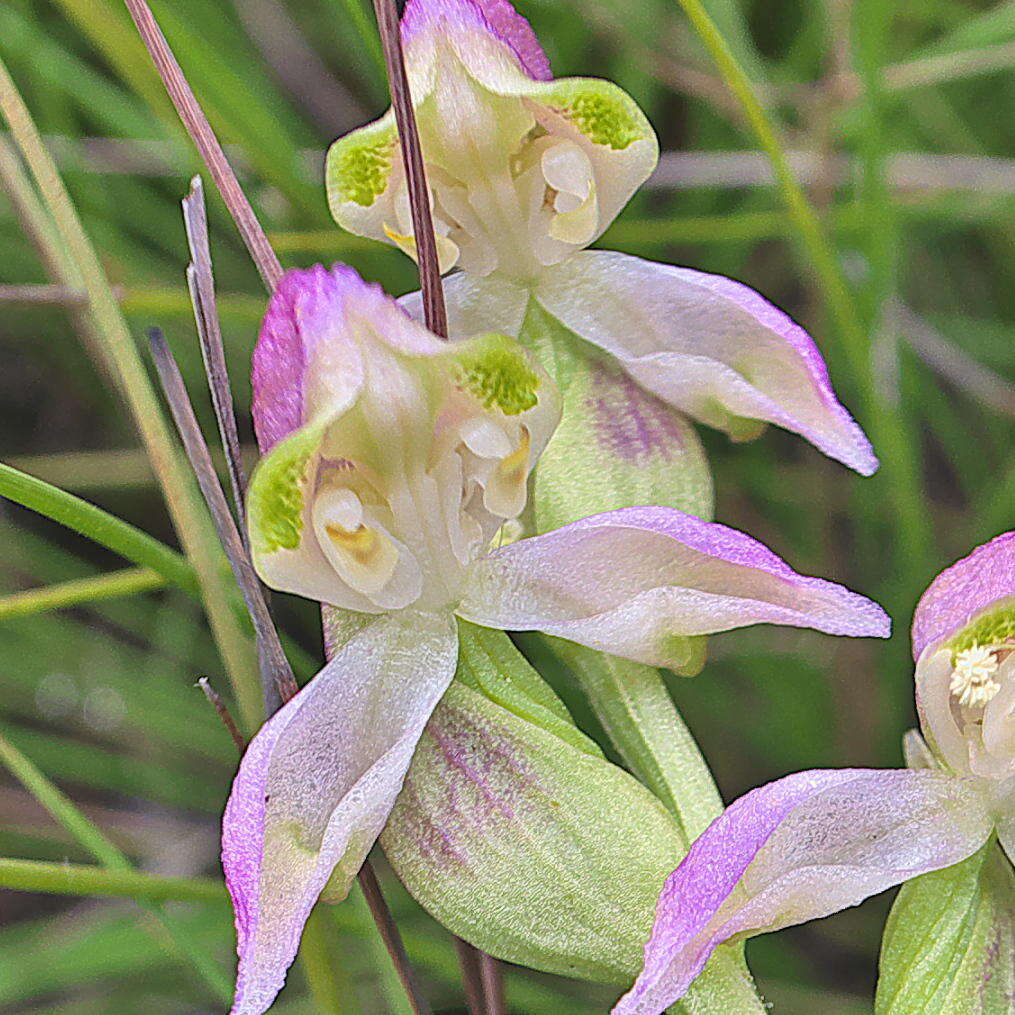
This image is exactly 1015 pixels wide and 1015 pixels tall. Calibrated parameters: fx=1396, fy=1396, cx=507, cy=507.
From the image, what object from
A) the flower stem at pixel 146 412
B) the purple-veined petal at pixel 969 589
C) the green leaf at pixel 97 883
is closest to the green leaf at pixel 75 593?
the flower stem at pixel 146 412

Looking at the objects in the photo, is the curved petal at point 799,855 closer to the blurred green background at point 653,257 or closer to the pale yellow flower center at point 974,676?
the pale yellow flower center at point 974,676

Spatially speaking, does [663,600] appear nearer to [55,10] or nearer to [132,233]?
[132,233]

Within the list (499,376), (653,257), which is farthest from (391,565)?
(653,257)

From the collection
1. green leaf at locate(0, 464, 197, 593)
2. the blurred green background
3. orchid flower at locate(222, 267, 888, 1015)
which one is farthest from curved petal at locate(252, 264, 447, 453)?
the blurred green background

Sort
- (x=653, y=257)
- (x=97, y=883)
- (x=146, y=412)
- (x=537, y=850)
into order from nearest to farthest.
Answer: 1. (x=537, y=850)
2. (x=97, y=883)
3. (x=146, y=412)
4. (x=653, y=257)

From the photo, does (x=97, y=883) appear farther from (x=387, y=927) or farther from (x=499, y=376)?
(x=499, y=376)

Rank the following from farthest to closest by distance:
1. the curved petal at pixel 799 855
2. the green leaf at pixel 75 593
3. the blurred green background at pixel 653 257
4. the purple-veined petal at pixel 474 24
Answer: the blurred green background at pixel 653 257 < the green leaf at pixel 75 593 < the purple-veined petal at pixel 474 24 < the curved petal at pixel 799 855
